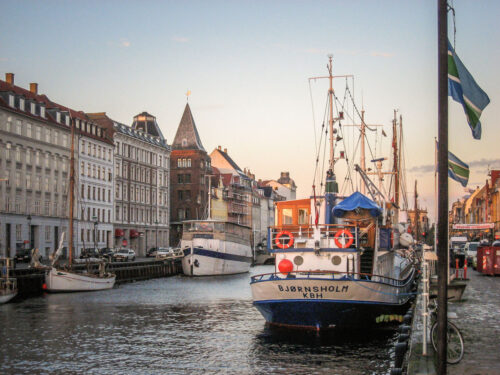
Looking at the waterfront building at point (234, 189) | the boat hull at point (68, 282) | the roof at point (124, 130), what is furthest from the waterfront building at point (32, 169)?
the waterfront building at point (234, 189)

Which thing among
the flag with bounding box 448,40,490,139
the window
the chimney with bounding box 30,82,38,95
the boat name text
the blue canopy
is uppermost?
the chimney with bounding box 30,82,38,95

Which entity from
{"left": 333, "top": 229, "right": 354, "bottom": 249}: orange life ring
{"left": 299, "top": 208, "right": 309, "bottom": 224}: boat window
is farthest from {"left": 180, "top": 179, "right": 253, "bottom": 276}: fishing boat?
{"left": 333, "top": 229, "right": 354, "bottom": 249}: orange life ring

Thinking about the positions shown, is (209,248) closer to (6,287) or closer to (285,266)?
(6,287)

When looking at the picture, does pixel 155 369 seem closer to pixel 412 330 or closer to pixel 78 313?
pixel 412 330

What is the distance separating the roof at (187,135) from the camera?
140 m

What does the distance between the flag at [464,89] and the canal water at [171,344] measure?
10.2m

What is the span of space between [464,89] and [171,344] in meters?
16.8

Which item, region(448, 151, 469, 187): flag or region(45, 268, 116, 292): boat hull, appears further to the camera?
region(45, 268, 116, 292): boat hull

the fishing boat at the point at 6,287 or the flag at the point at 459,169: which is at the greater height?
the flag at the point at 459,169

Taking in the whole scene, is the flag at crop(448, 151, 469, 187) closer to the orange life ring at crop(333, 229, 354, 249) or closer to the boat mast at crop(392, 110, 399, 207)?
the orange life ring at crop(333, 229, 354, 249)

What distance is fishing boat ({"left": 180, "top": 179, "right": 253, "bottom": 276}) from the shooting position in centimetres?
7512

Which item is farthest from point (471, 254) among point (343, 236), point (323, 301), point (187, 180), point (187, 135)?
point (187, 135)

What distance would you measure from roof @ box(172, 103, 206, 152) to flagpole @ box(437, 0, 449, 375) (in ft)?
419

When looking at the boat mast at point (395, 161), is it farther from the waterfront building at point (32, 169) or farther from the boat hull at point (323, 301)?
the waterfront building at point (32, 169)
